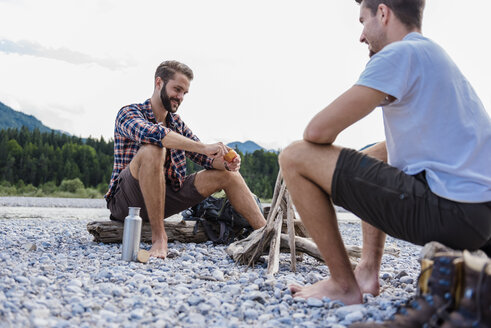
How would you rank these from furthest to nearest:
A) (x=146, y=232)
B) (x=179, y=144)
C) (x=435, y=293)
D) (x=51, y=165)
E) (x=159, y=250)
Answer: (x=51, y=165)
(x=146, y=232)
(x=179, y=144)
(x=159, y=250)
(x=435, y=293)

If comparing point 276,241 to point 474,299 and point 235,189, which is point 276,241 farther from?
point 474,299

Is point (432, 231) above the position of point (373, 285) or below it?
above

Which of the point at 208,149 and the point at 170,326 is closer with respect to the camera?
the point at 170,326

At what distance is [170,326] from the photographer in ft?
7.18

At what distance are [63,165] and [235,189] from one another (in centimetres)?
2593

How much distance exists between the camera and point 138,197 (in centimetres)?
459

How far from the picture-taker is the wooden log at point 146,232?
4875 mm

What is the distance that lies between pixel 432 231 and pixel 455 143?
453 mm

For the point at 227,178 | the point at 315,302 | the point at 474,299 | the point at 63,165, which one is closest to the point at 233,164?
the point at 227,178

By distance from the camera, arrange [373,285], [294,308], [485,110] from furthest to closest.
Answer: [373,285] < [294,308] < [485,110]

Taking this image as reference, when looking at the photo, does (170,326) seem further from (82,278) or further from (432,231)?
(432,231)

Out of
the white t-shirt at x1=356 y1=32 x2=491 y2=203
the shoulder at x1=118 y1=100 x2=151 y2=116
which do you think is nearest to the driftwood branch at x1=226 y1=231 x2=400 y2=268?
the white t-shirt at x1=356 y1=32 x2=491 y2=203

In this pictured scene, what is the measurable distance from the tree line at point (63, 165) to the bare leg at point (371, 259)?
20490mm

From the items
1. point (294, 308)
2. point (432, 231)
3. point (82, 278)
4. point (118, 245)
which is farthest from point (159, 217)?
point (432, 231)
